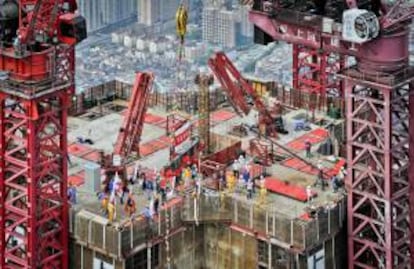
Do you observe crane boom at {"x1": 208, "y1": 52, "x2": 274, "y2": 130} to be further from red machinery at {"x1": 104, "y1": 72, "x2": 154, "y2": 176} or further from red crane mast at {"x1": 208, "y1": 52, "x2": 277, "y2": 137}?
red machinery at {"x1": 104, "y1": 72, "x2": 154, "y2": 176}

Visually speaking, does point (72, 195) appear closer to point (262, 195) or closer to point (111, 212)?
→ point (111, 212)

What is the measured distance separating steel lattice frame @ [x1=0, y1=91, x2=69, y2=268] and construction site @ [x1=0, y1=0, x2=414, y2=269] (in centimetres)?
11

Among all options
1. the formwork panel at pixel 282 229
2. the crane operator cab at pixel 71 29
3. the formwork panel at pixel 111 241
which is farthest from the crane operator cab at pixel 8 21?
the formwork panel at pixel 282 229

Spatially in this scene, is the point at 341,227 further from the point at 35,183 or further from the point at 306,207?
the point at 35,183

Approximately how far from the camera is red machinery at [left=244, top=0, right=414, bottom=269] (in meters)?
79.9

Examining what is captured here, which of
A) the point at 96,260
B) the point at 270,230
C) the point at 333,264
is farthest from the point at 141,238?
the point at 333,264

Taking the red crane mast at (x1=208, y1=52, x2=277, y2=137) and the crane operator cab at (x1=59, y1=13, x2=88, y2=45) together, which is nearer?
→ the crane operator cab at (x1=59, y1=13, x2=88, y2=45)

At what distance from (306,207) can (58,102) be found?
67.0 feet

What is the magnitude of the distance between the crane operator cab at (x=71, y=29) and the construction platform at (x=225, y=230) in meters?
13.1

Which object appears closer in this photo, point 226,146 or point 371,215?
point 371,215

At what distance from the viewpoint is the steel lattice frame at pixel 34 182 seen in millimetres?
81188

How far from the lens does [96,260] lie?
277ft

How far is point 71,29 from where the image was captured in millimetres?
81750

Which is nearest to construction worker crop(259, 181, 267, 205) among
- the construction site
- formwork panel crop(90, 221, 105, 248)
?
the construction site
